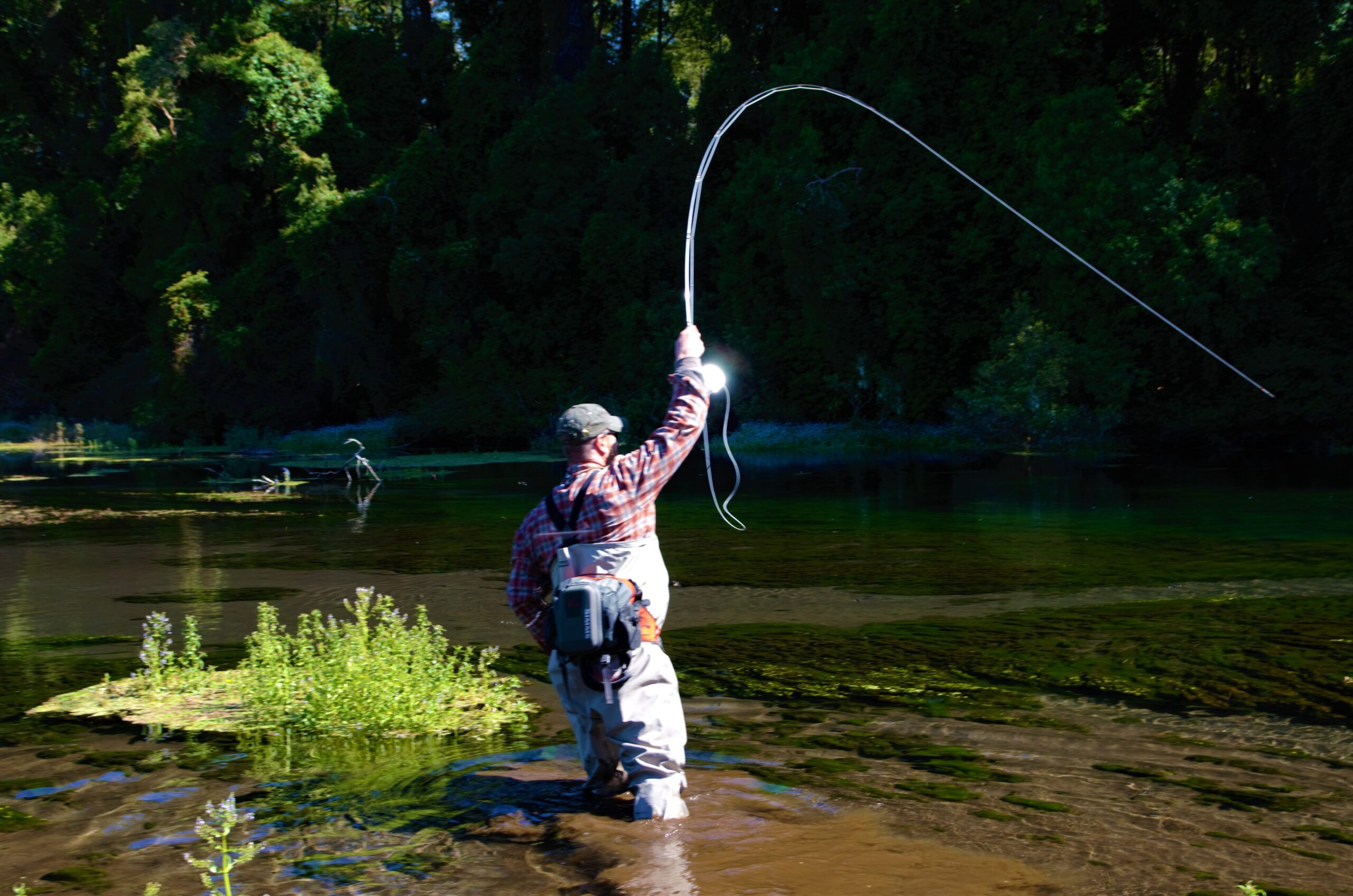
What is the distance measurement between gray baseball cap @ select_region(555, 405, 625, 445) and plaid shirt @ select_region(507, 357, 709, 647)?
0.11m

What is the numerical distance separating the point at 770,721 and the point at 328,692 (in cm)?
227

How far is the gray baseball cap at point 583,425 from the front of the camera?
4762mm

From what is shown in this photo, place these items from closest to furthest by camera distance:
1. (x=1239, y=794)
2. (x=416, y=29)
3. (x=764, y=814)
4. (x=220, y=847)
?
(x=220, y=847) → (x=764, y=814) → (x=1239, y=794) → (x=416, y=29)

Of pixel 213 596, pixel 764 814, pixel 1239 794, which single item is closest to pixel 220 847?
pixel 764 814

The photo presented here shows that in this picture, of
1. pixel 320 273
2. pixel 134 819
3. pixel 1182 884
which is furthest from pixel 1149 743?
pixel 320 273

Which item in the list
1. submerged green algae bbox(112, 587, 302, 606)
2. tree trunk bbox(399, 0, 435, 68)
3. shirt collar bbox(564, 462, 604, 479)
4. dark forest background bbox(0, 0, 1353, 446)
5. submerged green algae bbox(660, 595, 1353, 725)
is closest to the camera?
shirt collar bbox(564, 462, 604, 479)

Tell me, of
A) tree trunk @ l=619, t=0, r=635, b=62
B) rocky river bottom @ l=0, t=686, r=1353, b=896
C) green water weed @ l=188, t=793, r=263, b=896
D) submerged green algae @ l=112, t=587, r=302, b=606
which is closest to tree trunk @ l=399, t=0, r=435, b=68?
tree trunk @ l=619, t=0, r=635, b=62

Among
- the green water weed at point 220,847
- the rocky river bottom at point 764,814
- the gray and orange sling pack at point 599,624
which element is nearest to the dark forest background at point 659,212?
the rocky river bottom at point 764,814

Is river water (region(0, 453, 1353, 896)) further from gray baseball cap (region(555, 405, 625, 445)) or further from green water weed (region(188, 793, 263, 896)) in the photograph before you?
gray baseball cap (region(555, 405, 625, 445))

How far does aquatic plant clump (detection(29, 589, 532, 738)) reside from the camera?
6367mm

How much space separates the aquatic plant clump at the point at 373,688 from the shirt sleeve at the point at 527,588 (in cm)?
159

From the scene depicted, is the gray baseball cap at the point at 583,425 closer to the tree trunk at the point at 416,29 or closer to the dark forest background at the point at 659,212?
the dark forest background at the point at 659,212

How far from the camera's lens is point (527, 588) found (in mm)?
4902

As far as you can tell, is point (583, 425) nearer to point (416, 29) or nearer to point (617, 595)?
point (617, 595)
